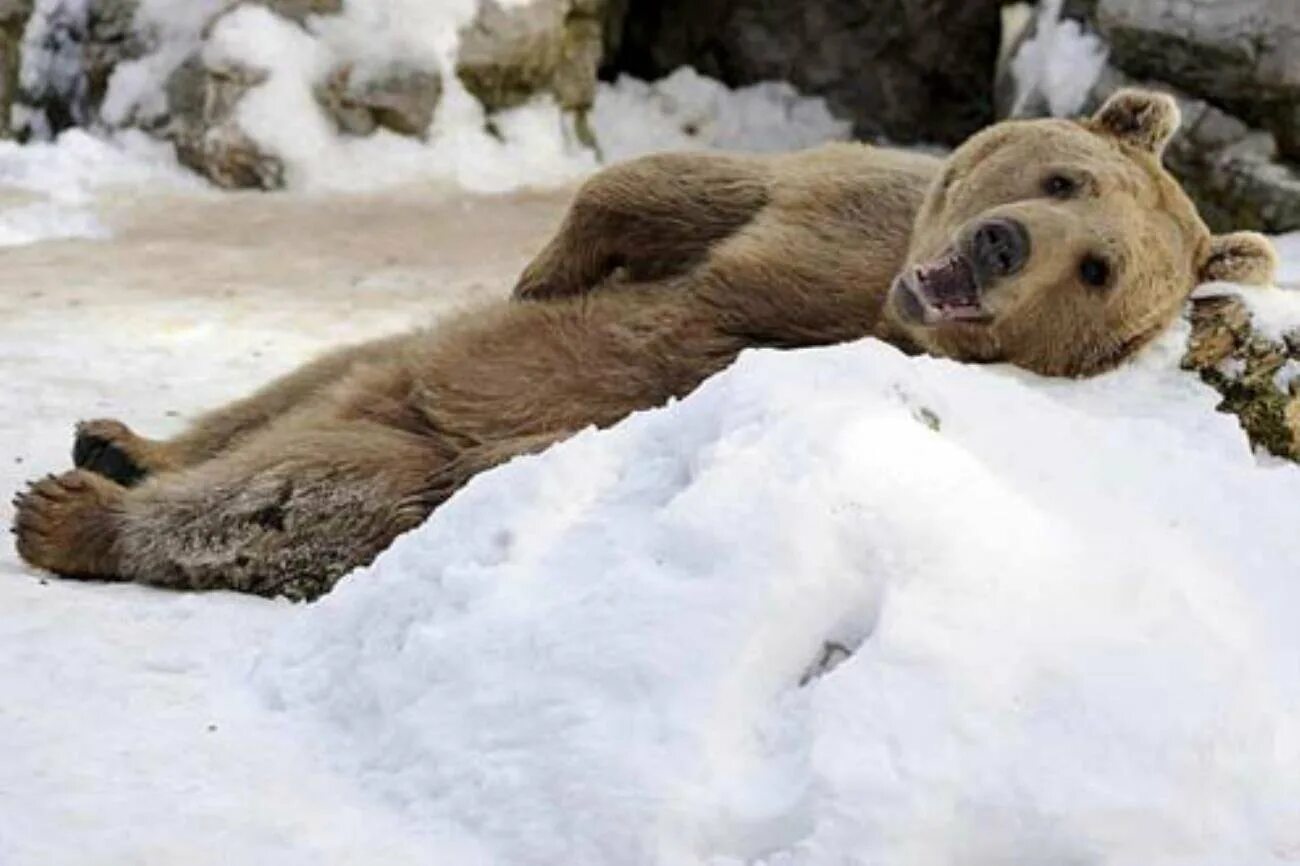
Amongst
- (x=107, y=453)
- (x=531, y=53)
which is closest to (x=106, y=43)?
(x=531, y=53)

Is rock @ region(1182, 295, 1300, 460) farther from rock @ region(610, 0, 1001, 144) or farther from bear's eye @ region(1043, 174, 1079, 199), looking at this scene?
rock @ region(610, 0, 1001, 144)

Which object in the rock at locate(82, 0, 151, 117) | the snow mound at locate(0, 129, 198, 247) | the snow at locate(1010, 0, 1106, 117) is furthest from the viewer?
the rock at locate(82, 0, 151, 117)

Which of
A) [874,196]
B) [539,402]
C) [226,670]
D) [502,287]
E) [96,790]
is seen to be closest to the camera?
[96,790]

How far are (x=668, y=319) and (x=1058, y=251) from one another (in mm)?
804

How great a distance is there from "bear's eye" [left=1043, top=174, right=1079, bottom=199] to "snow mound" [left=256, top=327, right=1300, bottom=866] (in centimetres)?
81

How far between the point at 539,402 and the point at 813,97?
8.36 metres

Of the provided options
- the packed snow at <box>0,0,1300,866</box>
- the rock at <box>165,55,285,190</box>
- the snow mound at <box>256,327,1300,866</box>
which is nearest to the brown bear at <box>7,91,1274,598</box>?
the packed snow at <box>0,0,1300,866</box>

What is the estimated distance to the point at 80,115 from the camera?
33.3 ft

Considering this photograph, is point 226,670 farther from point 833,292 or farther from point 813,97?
point 813,97

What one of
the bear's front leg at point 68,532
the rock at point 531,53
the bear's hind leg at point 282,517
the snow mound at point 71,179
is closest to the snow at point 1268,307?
the bear's hind leg at point 282,517

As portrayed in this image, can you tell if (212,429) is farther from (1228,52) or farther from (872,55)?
(872,55)

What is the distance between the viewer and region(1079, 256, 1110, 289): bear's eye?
3.81m

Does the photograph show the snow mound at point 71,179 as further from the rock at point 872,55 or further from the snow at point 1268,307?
the snow at point 1268,307

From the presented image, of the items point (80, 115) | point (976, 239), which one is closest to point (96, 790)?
point (976, 239)
